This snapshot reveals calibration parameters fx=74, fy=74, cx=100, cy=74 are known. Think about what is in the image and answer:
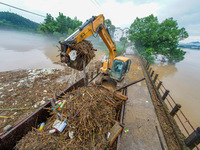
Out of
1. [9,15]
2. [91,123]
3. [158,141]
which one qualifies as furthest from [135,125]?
[9,15]

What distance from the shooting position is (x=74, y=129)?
A: 181 centimetres

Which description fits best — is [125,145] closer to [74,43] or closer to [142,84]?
[74,43]

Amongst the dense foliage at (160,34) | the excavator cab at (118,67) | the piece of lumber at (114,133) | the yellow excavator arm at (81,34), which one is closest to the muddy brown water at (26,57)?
the excavator cab at (118,67)

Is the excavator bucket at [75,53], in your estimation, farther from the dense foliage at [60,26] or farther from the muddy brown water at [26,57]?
the dense foliage at [60,26]

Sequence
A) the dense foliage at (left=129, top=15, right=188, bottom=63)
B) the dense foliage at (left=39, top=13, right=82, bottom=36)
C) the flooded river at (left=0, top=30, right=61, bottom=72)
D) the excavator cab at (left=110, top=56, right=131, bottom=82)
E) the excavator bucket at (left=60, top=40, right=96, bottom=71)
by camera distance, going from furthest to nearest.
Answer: the dense foliage at (left=39, top=13, right=82, bottom=36), the dense foliage at (left=129, top=15, right=188, bottom=63), the flooded river at (left=0, top=30, right=61, bottom=72), the excavator cab at (left=110, top=56, right=131, bottom=82), the excavator bucket at (left=60, top=40, right=96, bottom=71)

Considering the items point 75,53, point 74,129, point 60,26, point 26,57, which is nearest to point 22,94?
point 75,53

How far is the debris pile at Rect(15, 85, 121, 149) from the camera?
162 centimetres

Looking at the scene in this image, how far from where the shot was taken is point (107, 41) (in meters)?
4.22

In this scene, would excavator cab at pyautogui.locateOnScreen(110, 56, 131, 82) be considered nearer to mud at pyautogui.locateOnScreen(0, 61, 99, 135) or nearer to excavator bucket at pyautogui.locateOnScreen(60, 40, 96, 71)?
excavator bucket at pyautogui.locateOnScreen(60, 40, 96, 71)

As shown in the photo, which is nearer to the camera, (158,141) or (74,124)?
(74,124)

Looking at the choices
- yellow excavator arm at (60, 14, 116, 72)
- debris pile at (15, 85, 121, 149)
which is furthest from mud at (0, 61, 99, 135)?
yellow excavator arm at (60, 14, 116, 72)

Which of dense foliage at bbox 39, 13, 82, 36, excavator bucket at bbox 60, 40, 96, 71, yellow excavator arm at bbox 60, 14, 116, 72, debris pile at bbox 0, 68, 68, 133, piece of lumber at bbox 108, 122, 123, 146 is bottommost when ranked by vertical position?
debris pile at bbox 0, 68, 68, 133

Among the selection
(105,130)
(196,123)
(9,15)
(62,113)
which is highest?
Result: (9,15)

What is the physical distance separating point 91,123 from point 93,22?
3.57 m
